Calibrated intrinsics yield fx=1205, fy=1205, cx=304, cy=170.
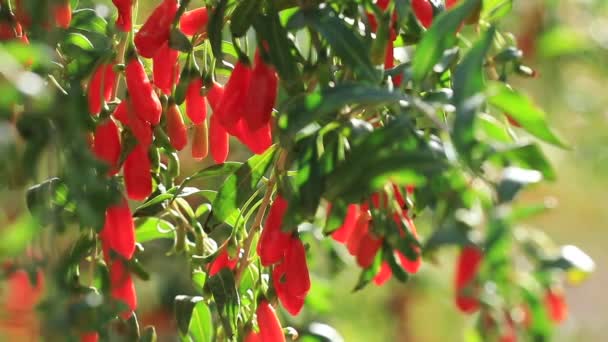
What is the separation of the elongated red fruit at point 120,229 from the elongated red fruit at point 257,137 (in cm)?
11

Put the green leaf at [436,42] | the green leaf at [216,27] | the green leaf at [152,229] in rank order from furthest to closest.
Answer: the green leaf at [152,229] → the green leaf at [216,27] → the green leaf at [436,42]

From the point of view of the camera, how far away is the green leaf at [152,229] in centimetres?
110

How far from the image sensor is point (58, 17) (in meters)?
0.90

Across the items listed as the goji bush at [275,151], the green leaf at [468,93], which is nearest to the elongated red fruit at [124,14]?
the goji bush at [275,151]

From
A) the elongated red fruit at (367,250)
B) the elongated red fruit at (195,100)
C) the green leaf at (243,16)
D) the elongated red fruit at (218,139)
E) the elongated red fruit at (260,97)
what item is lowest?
the elongated red fruit at (367,250)

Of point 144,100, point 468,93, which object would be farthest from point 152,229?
point 468,93

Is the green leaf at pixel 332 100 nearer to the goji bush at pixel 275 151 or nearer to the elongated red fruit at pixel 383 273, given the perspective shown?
the goji bush at pixel 275 151

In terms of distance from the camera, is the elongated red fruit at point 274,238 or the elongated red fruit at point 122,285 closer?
the elongated red fruit at point 274,238

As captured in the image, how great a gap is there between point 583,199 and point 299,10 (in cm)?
318

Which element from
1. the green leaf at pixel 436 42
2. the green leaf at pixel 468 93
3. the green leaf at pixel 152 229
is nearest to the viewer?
the green leaf at pixel 468 93

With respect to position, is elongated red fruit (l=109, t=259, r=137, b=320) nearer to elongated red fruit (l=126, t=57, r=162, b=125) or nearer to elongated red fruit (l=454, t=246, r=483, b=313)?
elongated red fruit (l=126, t=57, r=162, b=125)

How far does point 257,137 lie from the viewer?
34.1 inches

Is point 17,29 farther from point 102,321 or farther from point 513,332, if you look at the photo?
point 513,332

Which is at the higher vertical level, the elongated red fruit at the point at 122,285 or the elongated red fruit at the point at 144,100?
the elongated red fruit at the point at 144,100
